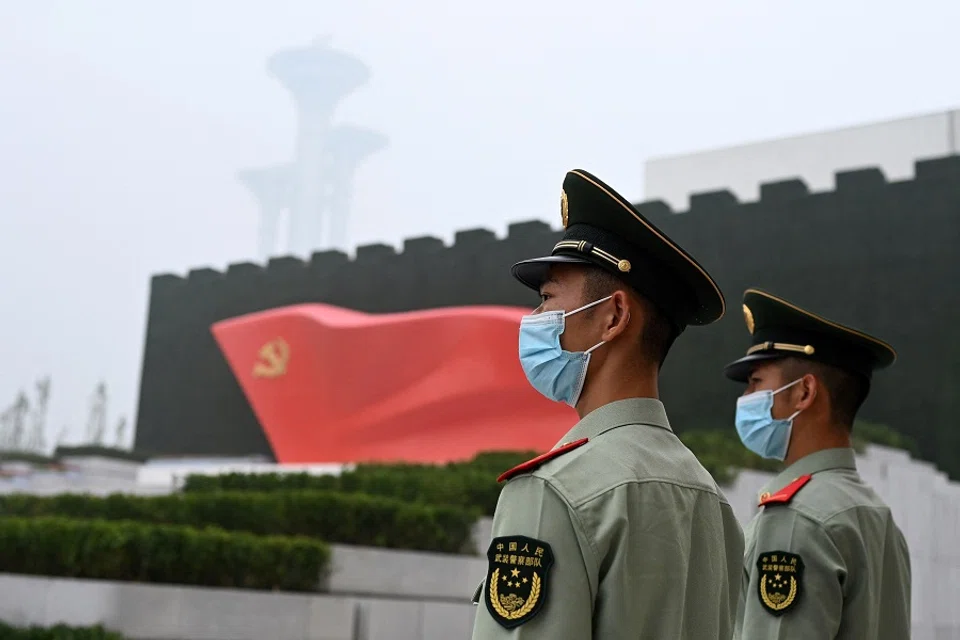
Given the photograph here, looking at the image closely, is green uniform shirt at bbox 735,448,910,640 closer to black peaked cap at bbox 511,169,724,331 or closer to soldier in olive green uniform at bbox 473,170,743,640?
soldier in olive green uniform at bbox 473,170,743,640

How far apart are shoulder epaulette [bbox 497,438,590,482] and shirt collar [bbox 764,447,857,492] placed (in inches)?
51.0

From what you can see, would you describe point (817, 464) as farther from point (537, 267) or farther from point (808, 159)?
point (808, 159)

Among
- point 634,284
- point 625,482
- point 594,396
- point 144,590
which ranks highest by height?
point 634,284

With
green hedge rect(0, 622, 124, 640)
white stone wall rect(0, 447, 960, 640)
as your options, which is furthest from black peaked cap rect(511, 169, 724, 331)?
white stone wall rect(0, 447, 960, 640)

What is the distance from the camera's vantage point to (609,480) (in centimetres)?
135

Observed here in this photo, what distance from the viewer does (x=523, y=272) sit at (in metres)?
1.68

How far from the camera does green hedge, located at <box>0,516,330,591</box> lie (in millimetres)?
4652

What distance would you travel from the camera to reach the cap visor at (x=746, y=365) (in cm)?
277

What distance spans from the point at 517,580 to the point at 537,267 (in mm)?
539

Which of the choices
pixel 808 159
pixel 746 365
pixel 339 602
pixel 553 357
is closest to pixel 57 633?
pixel 339 602

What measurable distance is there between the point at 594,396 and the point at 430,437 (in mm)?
11217

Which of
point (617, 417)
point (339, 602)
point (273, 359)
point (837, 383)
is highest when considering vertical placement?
point (273, 359)

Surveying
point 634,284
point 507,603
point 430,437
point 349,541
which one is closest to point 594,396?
point 634,284

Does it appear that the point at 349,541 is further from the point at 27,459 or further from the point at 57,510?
the point at 27,459
